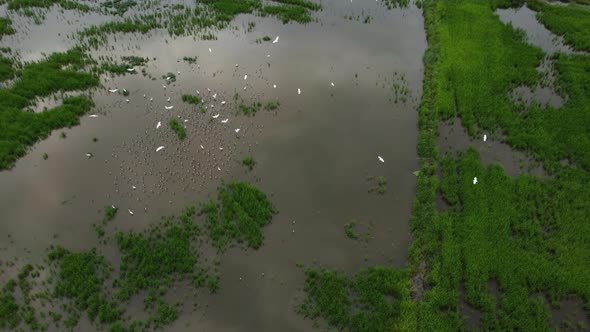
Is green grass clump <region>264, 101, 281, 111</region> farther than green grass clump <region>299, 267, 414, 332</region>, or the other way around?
green grass clump <region>264, 101, 281, 111</region>

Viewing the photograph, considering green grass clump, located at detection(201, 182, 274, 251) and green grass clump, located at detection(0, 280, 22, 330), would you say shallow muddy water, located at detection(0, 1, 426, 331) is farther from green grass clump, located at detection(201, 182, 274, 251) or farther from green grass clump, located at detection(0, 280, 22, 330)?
green grass clump, located at detection(0, 280, 22, 330)

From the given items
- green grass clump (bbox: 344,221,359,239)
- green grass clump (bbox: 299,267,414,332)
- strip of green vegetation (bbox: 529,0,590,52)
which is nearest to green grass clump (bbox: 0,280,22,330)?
green grass clump (bbox: 299,267,414,332)

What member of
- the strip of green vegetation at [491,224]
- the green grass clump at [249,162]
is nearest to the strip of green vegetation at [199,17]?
the strip of green vegetation at [491,224]

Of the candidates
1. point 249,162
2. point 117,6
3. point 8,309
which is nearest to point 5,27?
point 117,6

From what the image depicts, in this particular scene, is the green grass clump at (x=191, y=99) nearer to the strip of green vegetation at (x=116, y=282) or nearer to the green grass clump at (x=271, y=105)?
the green grass clump at (x=271, y=105)

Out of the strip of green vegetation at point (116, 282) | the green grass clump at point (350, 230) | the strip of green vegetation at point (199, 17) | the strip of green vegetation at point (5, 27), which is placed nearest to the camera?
the strip of green vegetation at point (116, 282)

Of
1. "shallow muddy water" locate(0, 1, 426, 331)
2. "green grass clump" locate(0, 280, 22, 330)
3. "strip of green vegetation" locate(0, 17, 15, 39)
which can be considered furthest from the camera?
"strip of green vegetation" locate(0, 17, 15, 39)

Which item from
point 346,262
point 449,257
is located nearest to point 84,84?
point 346,262
